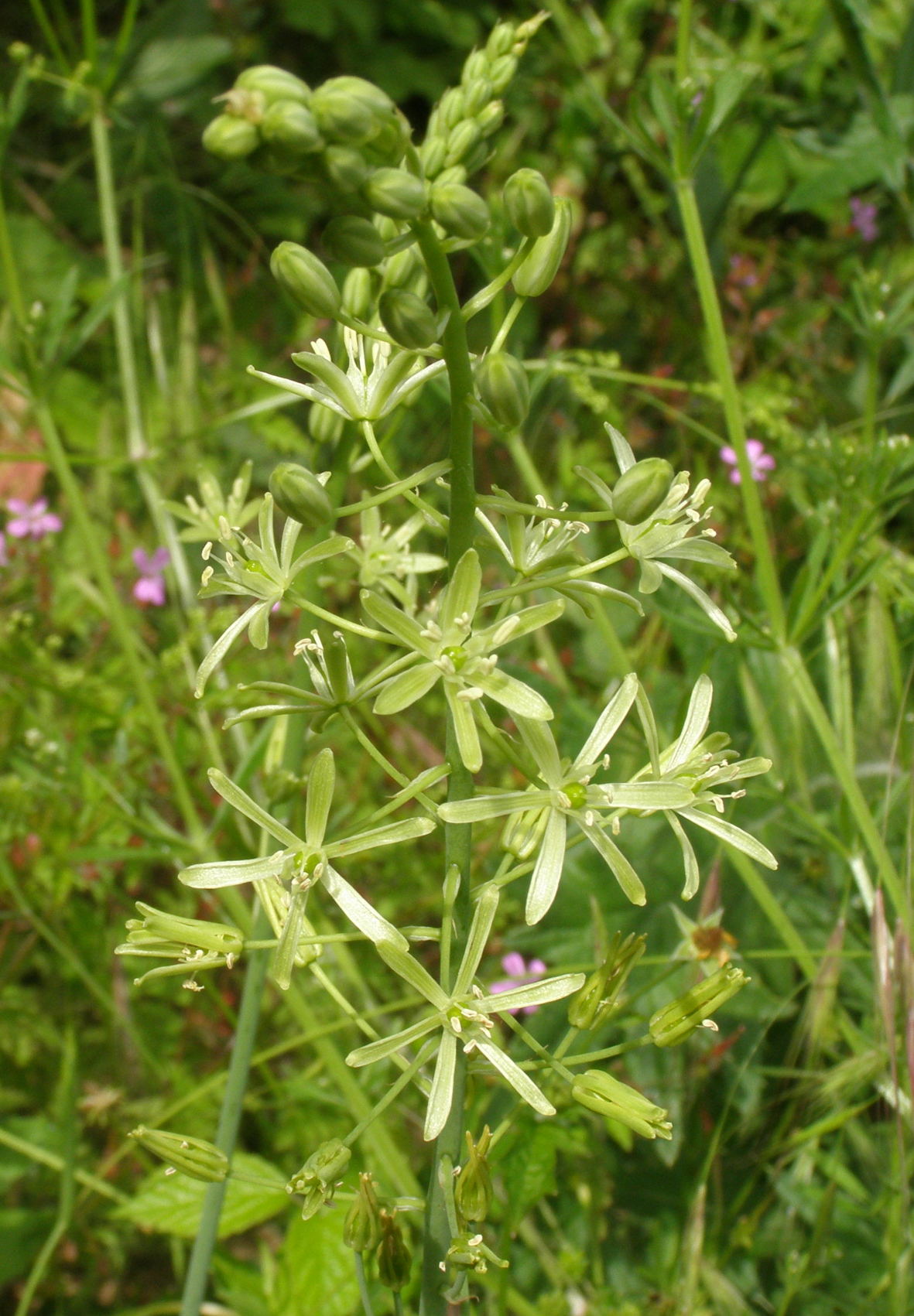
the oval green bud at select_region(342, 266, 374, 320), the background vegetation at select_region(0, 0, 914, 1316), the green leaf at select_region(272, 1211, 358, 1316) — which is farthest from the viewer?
the background vegetation at select_region(0, 0, 914, 1316)

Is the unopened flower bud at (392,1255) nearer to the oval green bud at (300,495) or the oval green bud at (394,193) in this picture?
the oval green bud at (300,495)

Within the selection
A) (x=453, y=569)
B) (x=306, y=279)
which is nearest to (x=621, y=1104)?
(x=453, y=569)

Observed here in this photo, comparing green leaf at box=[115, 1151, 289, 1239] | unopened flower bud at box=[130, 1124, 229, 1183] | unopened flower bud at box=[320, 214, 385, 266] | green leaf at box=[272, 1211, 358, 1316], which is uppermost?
unopened flower bud at box=[320, 214, 385, 266]

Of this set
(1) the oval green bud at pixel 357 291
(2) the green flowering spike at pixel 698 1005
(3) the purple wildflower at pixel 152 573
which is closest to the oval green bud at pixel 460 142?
(1) the oval green bud at pixel 357 291

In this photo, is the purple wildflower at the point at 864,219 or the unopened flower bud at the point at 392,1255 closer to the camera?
the unopened flower bud at the point at 392,1255

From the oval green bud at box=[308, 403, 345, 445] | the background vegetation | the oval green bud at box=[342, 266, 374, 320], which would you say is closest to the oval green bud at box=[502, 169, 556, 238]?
the oval green bud at box=[342, 266, 374, 320]

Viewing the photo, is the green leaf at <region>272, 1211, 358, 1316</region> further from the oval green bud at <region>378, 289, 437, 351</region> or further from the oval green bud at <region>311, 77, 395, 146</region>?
the oval green bud at <region>311, 77, 395, 146</region>

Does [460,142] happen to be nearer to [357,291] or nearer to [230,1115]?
[357,291]

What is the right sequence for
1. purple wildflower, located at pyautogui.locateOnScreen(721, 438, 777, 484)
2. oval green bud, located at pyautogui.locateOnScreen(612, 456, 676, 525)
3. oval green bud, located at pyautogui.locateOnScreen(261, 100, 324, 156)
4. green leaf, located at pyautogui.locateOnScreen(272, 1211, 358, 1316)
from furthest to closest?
purple wildflower, located at pyautogui.locateOnScreen(721, 438, 777, 484), green leaf, located at pyautogui.locateOnScreen(272, 1211, 358, 1316), oval green bud, located at pyautogui.locateOnScreen(612, 456, 676, 525), oval green bud, located at pyautogui.locateOnScreen(261, 100, 324, 156)
